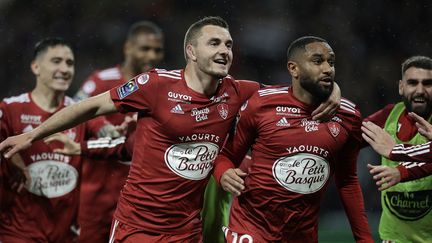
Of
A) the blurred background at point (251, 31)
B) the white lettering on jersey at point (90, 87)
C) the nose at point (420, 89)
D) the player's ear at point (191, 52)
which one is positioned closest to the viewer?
the player's ear at point (191, 52)

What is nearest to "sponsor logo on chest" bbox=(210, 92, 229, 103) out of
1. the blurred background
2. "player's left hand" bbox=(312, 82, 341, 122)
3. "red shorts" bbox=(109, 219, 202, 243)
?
"player's left hand" bbox=(312, 82, 341, 122)

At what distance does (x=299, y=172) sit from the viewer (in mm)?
4828

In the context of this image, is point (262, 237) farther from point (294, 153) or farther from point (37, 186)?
point (37, 186)

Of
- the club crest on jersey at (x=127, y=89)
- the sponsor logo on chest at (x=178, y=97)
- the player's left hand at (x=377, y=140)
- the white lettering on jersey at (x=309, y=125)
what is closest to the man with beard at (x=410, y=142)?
the player's left hand at (x=377, y=140)

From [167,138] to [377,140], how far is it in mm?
1220

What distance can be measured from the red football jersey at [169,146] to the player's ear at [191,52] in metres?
0.16

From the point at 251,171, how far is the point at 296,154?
327 millimetres

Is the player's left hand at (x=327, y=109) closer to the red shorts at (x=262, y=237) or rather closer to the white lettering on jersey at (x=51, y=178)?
the red shorts at (x=262, y=237)

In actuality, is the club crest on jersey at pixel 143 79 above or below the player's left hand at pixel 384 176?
above

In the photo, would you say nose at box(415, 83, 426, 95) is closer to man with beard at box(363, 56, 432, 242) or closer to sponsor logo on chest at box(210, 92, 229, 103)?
man with beard at box(363, 56, 432, 242)

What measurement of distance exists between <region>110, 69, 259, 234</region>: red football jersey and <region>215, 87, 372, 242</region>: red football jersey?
6.1 inches

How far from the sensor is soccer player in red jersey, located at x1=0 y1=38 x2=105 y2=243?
19.7ft

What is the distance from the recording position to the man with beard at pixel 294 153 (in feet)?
15.9

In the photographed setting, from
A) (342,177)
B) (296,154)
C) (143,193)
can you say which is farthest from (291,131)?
(143,193)
